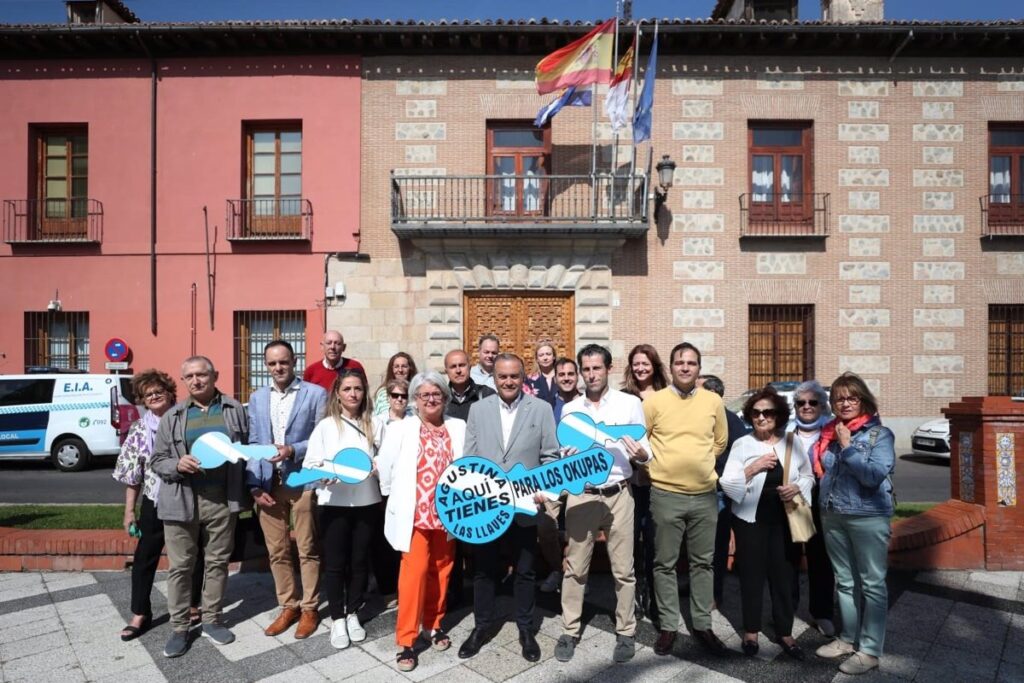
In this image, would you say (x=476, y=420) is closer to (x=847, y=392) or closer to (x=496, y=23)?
(x=847, y=392)

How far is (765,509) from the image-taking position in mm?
3721

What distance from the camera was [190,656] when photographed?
3.74m

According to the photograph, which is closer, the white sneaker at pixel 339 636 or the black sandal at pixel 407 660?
the black sandal at pixel 407 660

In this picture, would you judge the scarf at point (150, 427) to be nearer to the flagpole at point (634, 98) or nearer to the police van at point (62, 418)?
the police van at point (62, 418)

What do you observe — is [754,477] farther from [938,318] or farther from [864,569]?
[938,318]

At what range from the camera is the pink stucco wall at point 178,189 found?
12.9 metres

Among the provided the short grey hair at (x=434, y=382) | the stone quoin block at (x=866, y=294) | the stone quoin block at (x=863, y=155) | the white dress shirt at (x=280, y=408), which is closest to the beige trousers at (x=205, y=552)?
the white dress shirt at (x=280, y=408)

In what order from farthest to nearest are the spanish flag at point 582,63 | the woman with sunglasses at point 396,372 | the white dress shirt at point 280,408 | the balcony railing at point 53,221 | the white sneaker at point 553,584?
the balcony railing at point 53,221 → the spanish flag at point 582,63 → the woman with sunglasses at point 396,372 → the white sneaker at point 553,584 → the white dress shirt at point 280,408

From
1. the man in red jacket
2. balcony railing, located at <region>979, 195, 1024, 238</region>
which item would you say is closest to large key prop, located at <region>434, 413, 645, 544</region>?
the man in red jacket

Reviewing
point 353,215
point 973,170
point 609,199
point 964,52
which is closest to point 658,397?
point 609,199

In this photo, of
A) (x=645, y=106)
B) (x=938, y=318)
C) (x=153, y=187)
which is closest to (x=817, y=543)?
→ (x=645, y=106)

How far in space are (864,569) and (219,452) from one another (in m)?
4.10

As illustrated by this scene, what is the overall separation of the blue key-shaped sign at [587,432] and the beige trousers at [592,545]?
1.40 feet

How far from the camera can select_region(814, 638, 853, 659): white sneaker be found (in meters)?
3.63
